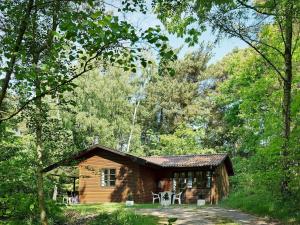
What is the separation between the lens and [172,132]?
1655 inches

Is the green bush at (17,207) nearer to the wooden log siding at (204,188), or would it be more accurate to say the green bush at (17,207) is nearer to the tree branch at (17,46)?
the tree branch at (17,46)

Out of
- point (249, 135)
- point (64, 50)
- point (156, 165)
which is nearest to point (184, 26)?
point (64, 50)

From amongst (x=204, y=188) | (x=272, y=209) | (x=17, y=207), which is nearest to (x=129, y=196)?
(x=204, y=188)

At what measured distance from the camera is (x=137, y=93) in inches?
1571

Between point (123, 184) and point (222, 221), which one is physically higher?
point (123, 184)

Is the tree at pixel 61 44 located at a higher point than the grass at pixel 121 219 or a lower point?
higher

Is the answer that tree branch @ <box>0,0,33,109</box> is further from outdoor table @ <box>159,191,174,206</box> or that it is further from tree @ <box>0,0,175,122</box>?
outdoor table @ <box>159,191,174,206</box>

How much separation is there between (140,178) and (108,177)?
2208 millimetres

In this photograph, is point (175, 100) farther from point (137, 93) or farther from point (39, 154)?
point (39, 154)

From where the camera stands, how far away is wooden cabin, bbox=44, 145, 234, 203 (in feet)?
82.4

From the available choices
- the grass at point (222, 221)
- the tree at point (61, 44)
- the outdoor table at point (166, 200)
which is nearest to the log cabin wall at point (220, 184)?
the outdoor table at point (166, 200)

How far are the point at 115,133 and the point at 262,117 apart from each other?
19.8 meters

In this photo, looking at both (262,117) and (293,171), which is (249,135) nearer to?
(262,117)

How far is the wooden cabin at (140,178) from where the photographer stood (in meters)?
25.1
